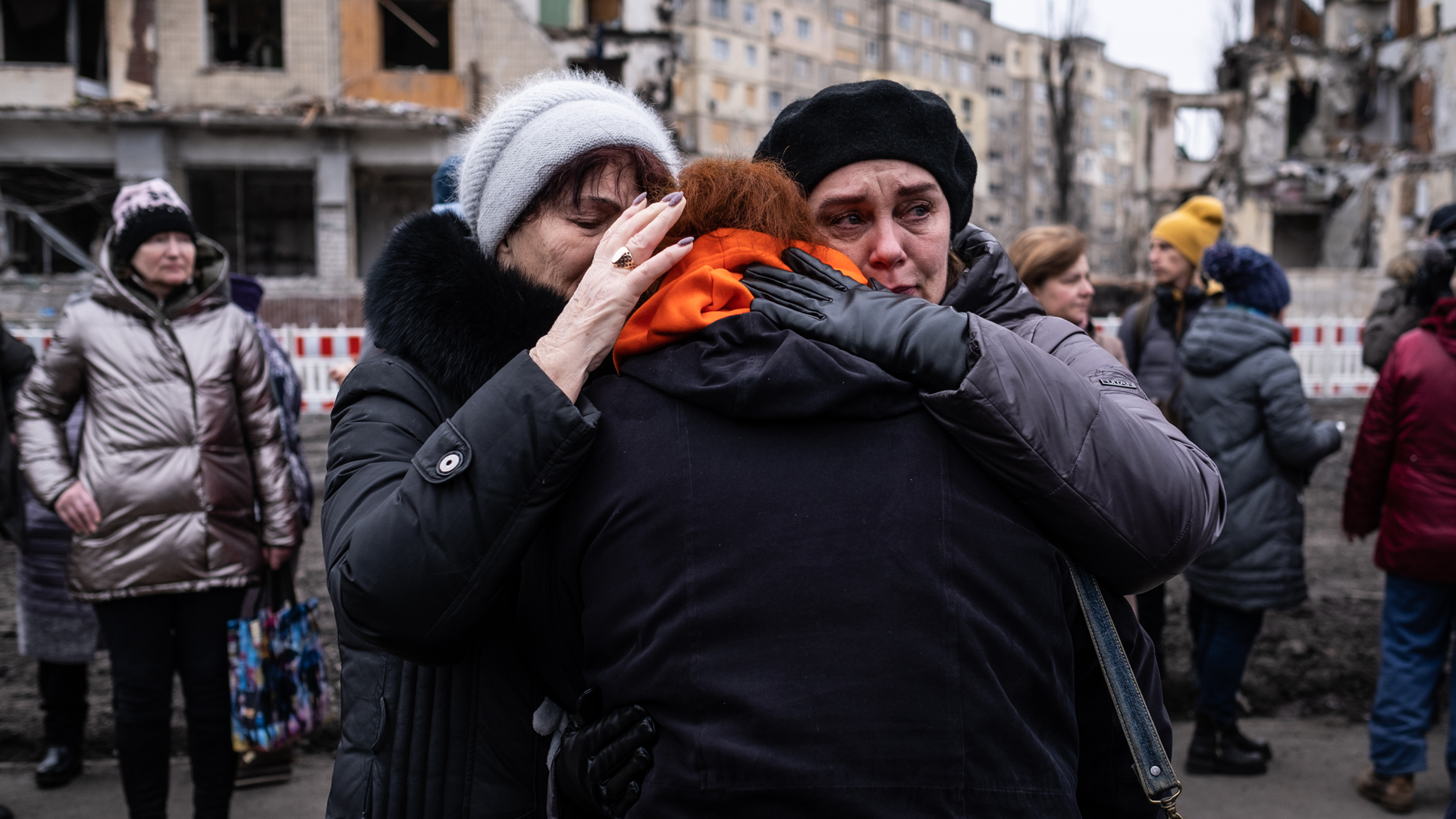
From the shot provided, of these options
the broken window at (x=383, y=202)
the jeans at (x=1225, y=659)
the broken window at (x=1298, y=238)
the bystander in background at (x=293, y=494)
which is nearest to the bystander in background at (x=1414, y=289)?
the jeans at (x=1225, y=659)

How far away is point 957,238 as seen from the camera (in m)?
2.05

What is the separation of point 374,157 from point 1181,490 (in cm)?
2310

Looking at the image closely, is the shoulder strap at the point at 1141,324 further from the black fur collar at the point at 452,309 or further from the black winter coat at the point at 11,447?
the black winter coat at the point at 11,447

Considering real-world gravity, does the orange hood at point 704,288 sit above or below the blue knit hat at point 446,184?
below

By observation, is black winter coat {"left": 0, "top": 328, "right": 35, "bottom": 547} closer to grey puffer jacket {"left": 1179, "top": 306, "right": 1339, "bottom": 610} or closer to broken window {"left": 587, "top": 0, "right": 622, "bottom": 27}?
grey puffer jacket {"left": 1179, "top": 306, "right": 1339, "bottom": 610}

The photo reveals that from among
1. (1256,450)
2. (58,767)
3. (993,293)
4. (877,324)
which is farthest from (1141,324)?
(58,767)

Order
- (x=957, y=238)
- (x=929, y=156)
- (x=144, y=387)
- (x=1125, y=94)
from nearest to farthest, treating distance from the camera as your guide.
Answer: (x=929, y=156) → (x=957, y=238) → (x=144, y=387) → (x=1125, y=94)

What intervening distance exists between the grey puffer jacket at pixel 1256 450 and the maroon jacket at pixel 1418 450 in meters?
0.26

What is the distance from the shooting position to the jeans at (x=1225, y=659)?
4.44 metres

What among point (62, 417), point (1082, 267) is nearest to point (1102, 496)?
point (1082, 267)

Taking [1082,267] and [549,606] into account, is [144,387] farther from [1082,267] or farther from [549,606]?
[1082,267]

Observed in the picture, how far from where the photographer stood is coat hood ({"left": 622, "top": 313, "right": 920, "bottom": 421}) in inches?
48.6

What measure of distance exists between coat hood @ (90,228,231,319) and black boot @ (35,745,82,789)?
79.6 inches

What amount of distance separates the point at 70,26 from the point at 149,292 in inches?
950
